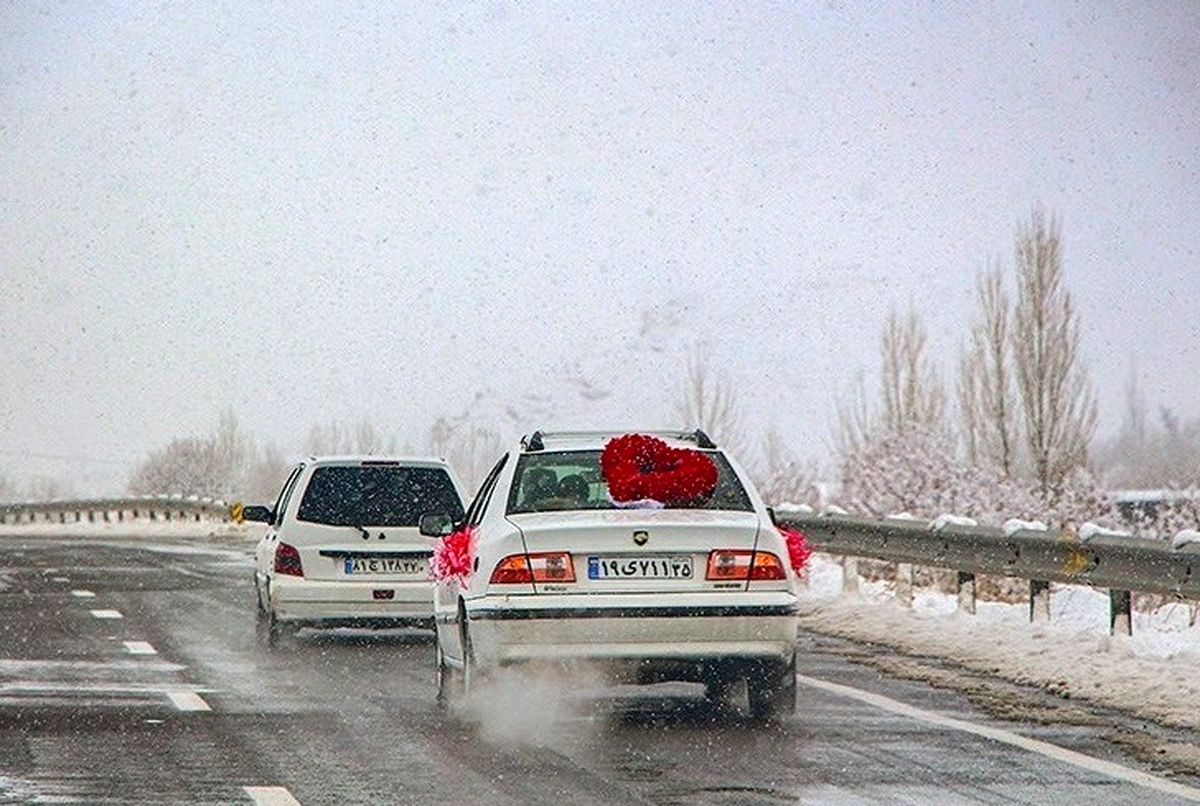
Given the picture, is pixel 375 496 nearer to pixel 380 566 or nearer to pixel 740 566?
pixel 380 566

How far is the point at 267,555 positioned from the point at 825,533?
7201 mm

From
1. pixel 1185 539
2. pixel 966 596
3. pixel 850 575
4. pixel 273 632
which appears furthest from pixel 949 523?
pixel 273 632

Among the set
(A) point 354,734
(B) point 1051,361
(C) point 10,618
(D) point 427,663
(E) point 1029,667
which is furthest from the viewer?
(B) point 1051,361

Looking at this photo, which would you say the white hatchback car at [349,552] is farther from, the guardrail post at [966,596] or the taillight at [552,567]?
the taillight at [552,567]

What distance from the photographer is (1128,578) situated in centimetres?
1539

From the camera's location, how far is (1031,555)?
17625 millimetres

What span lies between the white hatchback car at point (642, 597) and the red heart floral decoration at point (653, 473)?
12 cm

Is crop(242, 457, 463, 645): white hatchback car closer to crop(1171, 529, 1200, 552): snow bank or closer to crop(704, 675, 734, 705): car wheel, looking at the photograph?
crop(704, 675, 734, 705): car wheel

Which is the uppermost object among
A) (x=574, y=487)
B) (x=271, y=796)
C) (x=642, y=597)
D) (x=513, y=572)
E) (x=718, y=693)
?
(x=574, y=487)

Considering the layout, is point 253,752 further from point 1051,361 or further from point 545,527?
point 1051,361

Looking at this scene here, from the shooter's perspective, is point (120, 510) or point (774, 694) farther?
point (120, 510)

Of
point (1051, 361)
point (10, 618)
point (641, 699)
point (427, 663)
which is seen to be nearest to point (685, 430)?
point (641, 699)

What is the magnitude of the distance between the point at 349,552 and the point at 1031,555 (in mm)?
5412

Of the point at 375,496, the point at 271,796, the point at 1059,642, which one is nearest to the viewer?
the point at 271,796
